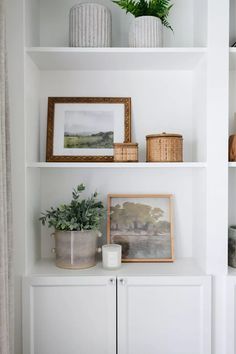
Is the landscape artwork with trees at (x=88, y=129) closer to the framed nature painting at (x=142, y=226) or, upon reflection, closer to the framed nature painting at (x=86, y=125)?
the framed nature painting at (x=86, y=125)

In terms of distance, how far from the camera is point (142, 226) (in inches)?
85.4

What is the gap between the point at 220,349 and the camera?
191 centimetres

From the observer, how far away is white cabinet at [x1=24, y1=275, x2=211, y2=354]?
1.87 metres

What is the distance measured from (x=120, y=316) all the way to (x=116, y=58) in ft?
4.26

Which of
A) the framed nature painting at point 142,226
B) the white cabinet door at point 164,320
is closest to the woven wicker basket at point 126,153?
the framed nature painting at point 142,226

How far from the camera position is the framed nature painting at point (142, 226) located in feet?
7.00

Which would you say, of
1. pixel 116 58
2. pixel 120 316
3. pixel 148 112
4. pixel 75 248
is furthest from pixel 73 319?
pixel 116 58

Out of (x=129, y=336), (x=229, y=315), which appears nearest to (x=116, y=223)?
(x=129, y=336)

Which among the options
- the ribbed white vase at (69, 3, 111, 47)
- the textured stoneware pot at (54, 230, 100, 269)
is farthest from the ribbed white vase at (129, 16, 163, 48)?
the textured stoneware pot at (54, 230, 100, 269)

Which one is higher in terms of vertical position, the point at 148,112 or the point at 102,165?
the point at 148,112

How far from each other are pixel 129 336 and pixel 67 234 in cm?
59

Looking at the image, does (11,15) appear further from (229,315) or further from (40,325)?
(229,315)

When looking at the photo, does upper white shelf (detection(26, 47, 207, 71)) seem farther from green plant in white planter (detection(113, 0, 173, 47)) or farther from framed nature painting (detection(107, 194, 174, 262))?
framed nature painting (detection(107, 194, 174, 262))

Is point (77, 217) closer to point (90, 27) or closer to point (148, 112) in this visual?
point (148, 112)
